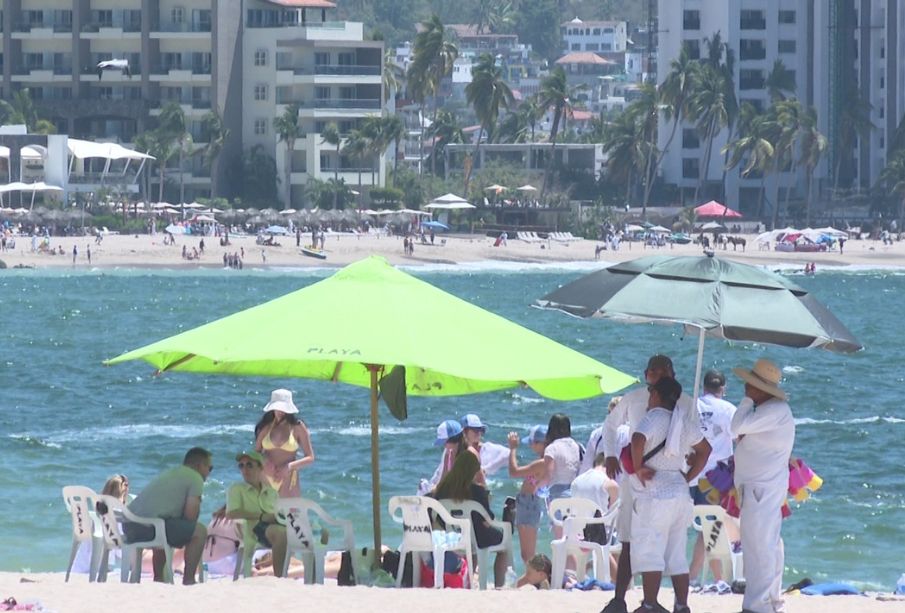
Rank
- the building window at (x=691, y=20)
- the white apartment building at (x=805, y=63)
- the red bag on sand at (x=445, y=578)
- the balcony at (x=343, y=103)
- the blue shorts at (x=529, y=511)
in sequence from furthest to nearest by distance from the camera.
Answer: the building window at (x=691, y=20)
the white apartment building at (x=805, y=63)
the balcony at (x=343, y=103)
the blue shorts at (x=529, y=511)
the red bag on sand at (x=445, y=578)

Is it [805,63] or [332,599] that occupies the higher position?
[805,63]

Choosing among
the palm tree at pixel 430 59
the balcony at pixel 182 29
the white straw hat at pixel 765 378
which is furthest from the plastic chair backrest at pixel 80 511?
the palm tree at pixel 430 59

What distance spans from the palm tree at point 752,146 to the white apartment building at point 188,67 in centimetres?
2154

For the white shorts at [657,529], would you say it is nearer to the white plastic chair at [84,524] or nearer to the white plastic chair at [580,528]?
the white plastic chair at [580,528]

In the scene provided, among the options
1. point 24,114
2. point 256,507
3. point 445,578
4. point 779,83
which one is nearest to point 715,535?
point 445,578

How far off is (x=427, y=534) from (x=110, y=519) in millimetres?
1844

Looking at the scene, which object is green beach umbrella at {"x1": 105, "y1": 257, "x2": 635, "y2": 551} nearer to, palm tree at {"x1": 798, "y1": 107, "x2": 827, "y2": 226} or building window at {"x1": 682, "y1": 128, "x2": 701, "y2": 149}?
palm tree at {"x1": 798, "y1": 107, "x2": 827, "y2": 226}

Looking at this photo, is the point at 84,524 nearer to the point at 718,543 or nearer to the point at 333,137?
the point at 718,543

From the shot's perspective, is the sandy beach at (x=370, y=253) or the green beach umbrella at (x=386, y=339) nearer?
the green beach umbrella at (x=386, y=339)

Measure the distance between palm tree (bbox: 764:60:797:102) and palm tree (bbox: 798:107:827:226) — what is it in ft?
9.33

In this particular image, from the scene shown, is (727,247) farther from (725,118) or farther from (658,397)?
(658,397)

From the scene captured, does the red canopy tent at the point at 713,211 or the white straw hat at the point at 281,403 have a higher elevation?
the red canopy tent at the point at 713,211

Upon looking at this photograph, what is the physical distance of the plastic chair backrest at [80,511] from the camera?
11.6 meters

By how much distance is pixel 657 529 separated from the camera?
31.3 feet
